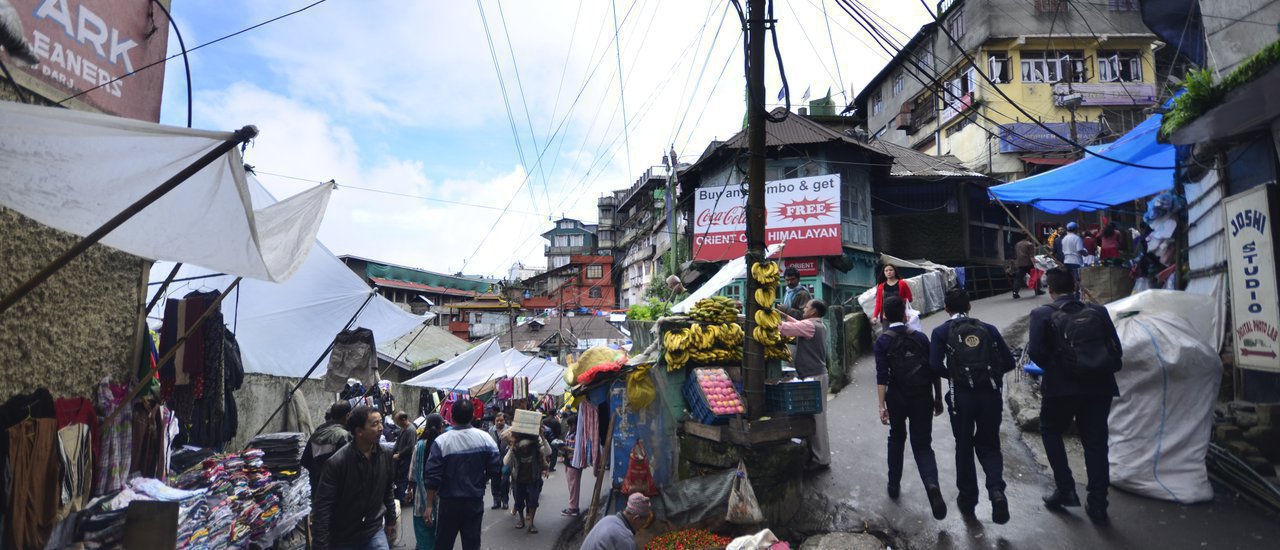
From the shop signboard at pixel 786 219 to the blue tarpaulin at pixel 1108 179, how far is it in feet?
27.9

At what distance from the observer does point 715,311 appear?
7598 mm

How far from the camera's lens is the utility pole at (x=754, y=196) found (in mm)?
6680

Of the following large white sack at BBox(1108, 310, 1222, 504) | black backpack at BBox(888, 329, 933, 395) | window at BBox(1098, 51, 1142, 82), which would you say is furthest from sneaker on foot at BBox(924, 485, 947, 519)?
window at BBox(1098, 51, 1142, 82)

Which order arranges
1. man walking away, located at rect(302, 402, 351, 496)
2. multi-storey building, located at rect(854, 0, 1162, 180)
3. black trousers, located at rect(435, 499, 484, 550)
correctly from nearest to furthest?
black trousers, located at rect(435, 499, 484, 550), man walking away, located at rect(302, 402, 351, 496), multi-storey building, located at rect(854, 0, 1162, 180)

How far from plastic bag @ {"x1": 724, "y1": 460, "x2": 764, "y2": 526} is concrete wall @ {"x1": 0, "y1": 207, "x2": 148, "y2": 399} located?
5.66 metres

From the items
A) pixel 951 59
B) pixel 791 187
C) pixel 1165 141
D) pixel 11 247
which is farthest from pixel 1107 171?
pixel 951 59

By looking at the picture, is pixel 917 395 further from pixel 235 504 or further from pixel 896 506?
pixel 235 504

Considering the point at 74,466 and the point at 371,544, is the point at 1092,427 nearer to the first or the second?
the point at 371,544

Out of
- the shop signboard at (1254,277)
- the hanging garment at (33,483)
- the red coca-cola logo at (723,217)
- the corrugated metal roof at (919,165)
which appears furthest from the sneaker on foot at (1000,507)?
the corrugated metal roof at (919,165)

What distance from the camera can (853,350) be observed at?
14.1 meters

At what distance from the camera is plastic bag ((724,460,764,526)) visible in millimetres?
5965

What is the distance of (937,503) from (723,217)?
15.3 metres

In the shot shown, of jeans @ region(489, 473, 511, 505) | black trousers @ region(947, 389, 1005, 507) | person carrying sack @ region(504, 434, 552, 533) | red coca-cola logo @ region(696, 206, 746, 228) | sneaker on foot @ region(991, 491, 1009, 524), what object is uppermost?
red coca-cola logo @ region(696, 206, 746, 228)

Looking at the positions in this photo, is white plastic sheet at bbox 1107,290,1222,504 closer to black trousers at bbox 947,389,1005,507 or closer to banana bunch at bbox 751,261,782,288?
black trousers at bbox 947,389,1005,507
